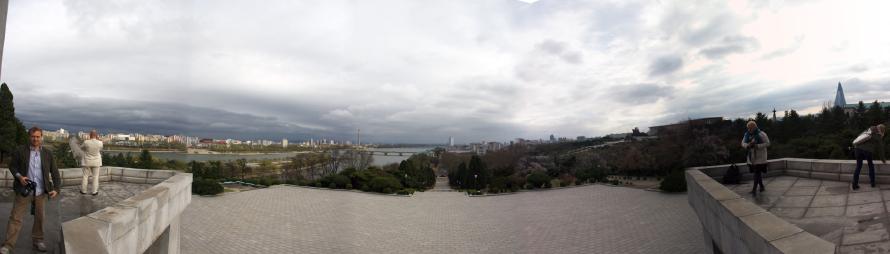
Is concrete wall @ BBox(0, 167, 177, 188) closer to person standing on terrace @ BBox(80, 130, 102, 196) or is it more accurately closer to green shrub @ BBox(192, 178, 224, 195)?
person standing on terrace @ BBox(80, 130, 102, 196)

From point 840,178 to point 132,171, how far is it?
11906 millimetres

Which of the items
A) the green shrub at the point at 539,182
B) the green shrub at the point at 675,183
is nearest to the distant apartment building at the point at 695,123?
the green shrub at the point at 675,183

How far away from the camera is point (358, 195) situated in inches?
672

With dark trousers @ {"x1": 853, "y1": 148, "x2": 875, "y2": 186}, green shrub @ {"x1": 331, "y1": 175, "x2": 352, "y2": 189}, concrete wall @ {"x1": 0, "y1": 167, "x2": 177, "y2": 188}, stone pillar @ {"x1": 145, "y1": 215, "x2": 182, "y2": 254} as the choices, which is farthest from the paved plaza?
dark trousers @ {"x1": 853, "y1": 148, "x2": 875, "y2": 186}

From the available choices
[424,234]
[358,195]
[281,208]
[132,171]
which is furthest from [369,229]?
[358,195]

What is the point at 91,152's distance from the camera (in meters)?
5.59

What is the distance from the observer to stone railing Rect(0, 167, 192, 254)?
248 centimetres

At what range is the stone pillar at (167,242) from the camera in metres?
5.05

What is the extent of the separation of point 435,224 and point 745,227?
952 centimetres

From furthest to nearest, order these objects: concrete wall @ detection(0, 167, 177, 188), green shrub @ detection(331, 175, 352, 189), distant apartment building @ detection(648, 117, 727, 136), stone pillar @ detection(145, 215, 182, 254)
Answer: distant apartment building @ detection(648, 117, 727, 136)
green shrub @ detection(331, 175, 352, 189)
concrete wall @ detection(0, 167, 177, 188)
stone pillar @ detection(145, 215, 182, 254)

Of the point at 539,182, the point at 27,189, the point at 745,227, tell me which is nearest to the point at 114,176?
the point at 27,189

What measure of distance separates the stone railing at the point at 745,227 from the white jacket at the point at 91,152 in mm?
7967

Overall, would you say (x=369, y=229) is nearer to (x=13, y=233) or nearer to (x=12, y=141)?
(x=13, y=233)

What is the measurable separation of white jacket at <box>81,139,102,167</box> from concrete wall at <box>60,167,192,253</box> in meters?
1.26
